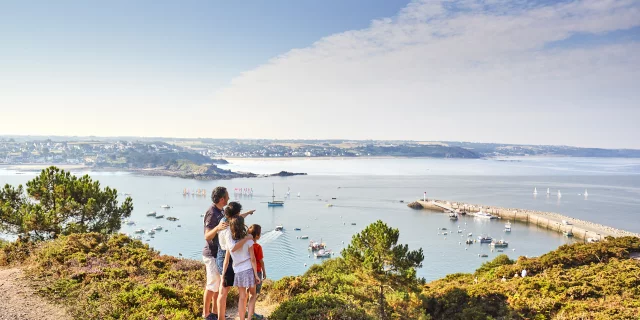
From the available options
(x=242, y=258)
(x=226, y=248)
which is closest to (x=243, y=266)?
(x=242, y=258)

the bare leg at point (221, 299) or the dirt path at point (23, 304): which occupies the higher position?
the bare leg at point (221, 299)

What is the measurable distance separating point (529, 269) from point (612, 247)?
15.8 ft

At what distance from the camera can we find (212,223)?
4.82m

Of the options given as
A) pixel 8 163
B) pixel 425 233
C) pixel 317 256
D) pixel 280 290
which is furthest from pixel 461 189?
pixel 8 163

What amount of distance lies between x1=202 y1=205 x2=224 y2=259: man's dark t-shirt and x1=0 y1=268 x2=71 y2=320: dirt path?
2746 mm

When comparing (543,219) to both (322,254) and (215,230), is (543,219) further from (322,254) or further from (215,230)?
(215,230)

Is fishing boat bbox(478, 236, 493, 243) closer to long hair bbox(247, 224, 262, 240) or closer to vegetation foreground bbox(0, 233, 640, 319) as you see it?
vegetation foreground bbox(0, 233, 640, 319)

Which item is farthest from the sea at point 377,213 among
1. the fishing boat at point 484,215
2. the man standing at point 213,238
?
the man standing at point 213,238

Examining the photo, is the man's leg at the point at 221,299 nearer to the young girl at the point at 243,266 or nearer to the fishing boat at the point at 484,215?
the young girl at the point at 243,266

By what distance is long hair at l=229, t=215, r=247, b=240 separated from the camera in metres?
4.46

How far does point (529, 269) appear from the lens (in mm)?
12633

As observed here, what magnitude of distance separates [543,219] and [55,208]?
189 ft

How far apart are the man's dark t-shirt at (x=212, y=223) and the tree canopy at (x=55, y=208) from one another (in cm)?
1114

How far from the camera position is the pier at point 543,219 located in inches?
1820
